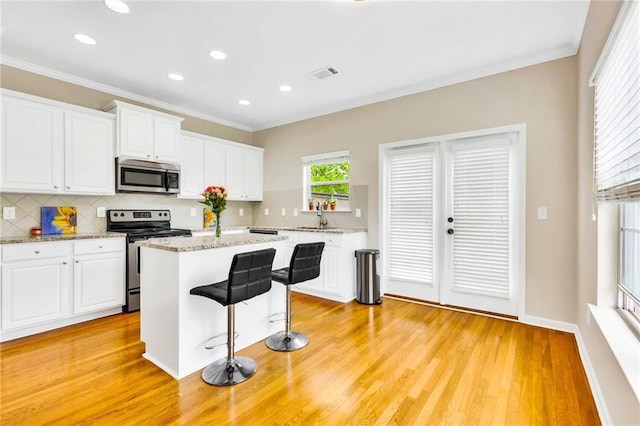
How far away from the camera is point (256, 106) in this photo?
4559 mm

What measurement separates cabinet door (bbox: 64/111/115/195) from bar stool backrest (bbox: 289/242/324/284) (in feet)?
8.48

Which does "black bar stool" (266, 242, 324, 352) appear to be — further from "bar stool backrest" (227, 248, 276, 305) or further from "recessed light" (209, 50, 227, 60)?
"recessed light" (209, 50, 227, 60)

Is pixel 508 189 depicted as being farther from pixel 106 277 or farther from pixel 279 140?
pixel 106 277

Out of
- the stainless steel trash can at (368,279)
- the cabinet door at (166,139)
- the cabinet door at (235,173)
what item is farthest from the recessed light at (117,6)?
the stainless steel trash can at (368,279)

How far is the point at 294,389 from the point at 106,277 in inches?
101

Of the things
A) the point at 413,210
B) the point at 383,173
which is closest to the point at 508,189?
the point at 413,210

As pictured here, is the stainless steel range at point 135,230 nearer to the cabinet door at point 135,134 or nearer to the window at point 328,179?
the cabinet door at point 135,134

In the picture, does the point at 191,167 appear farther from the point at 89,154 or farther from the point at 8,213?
the point at 8,213

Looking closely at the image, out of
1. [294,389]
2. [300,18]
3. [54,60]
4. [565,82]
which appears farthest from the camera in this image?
[54,60]

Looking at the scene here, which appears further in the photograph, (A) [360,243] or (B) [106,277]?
(A) [360,243]

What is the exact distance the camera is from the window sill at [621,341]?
4.18 ft

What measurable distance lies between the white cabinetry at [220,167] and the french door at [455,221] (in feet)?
7.97

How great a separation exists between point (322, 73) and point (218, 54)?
1.13m

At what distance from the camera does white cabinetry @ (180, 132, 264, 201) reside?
4.45 metres
